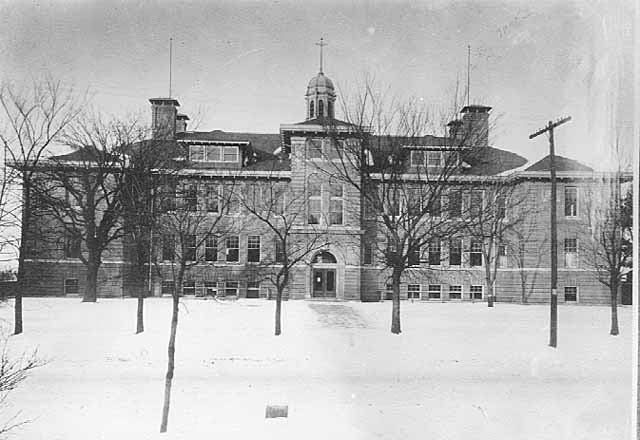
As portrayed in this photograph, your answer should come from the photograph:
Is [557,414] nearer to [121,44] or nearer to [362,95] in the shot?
[362,95]

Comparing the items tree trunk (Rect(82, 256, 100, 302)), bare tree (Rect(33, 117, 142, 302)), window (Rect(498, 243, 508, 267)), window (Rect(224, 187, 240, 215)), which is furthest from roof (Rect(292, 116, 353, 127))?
tree trunk (Rect(82, 256, 100, 302))

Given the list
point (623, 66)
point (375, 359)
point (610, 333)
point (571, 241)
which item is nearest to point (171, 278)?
point (375, 359)

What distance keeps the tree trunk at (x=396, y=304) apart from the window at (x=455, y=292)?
364 mm

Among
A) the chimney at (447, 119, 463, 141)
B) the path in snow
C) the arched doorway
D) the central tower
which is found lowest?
the path in snow

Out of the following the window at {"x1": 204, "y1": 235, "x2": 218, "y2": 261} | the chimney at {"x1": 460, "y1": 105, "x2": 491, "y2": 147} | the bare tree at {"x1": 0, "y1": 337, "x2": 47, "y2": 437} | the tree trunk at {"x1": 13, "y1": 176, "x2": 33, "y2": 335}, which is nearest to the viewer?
the bare tree at {"x1": 0, "y1": 337, "x2": 47, "y2": 437}

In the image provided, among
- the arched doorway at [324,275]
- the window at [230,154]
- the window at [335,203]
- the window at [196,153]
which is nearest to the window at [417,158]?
the window at [335,203]

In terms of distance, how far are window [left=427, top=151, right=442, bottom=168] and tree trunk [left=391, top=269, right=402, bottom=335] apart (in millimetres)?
744

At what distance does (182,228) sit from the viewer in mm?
3307

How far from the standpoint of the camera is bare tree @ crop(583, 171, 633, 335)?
3338 millimetres

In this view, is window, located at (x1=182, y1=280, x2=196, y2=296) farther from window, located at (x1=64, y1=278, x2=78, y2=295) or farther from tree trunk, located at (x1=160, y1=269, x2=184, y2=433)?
window, located at (x1=64, y1=278, x2=78, y2=295)

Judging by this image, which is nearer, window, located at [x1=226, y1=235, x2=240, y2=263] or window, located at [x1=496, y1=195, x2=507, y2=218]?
window, located at [x1=226, y1=235, x2=240, y2=263]

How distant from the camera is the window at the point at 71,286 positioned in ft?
10.7

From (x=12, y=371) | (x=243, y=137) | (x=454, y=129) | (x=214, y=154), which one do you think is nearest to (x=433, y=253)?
(x=454, y=129)

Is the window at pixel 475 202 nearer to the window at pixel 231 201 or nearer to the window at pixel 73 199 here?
the window at pixel 231 201
